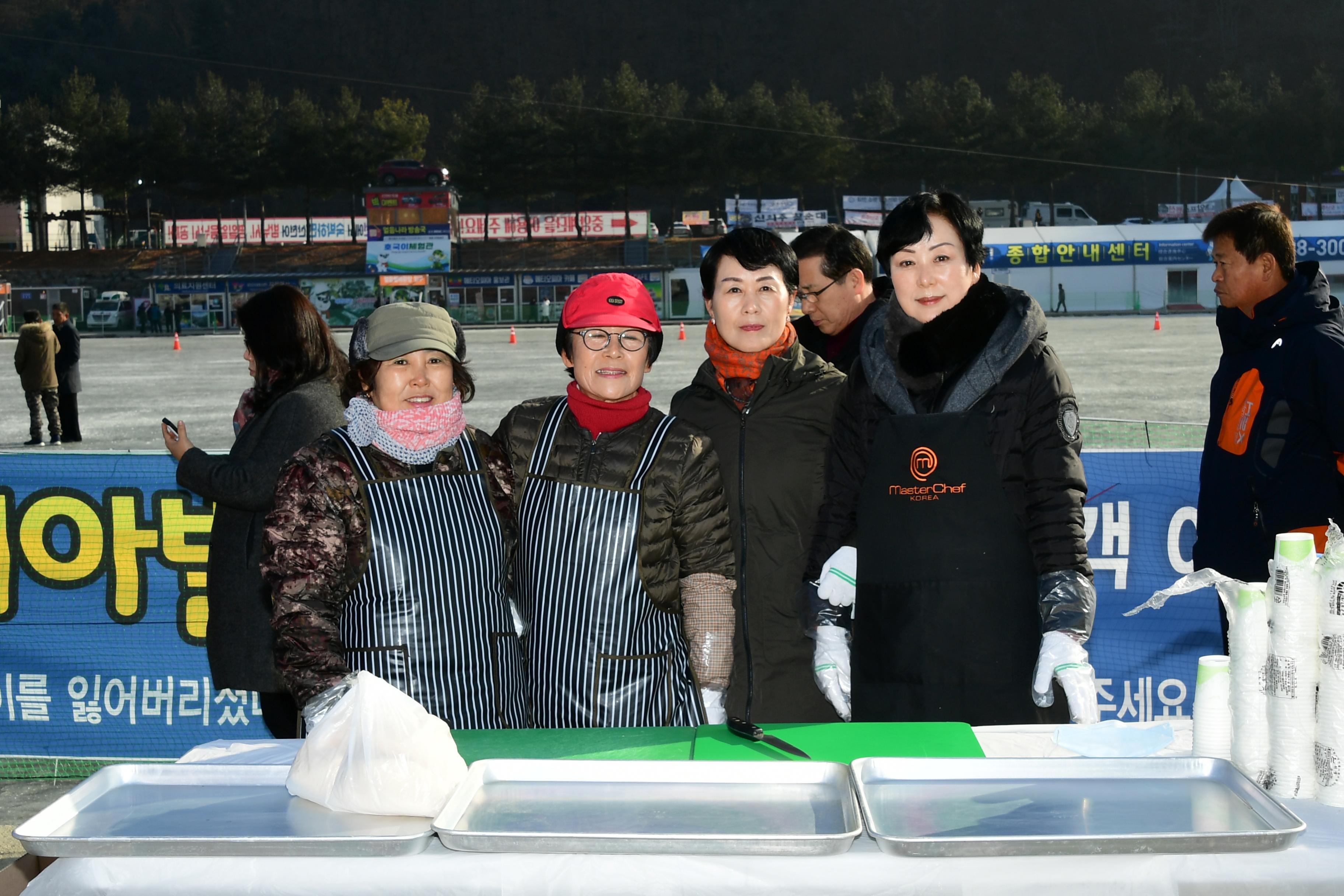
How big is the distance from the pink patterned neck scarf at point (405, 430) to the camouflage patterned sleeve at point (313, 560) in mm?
76

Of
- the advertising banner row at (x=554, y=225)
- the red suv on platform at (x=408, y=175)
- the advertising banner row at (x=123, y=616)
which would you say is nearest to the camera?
the advertising banner row at (x=123, y=616)

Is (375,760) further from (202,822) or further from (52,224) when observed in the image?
(52,224)

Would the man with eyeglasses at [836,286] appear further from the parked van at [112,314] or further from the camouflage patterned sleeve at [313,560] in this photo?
the parked van at [112,314]

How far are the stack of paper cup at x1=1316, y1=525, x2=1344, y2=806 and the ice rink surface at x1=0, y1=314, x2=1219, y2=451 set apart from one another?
4.62 m

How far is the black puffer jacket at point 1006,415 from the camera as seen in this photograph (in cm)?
255

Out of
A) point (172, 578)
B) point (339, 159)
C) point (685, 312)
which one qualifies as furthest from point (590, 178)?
point (172, 578)

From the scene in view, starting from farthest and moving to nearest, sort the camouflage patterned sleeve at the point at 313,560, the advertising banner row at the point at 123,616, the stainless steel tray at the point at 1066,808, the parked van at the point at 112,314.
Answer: the parked van at the point at 112,314 < the advertising banner row at the point at 123,616 < the camouflage patterned sleeve at the point at 313,560 < the stainless steel tray at the point at 1066,808

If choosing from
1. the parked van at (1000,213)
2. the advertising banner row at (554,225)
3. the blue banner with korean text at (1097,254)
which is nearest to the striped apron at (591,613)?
the blue banner with korean text at (1097,254)

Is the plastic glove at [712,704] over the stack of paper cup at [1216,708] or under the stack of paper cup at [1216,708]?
under

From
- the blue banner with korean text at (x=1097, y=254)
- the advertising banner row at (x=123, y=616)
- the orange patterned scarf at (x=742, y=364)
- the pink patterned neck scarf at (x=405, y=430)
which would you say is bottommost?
the advertising banner row at (x=123, y=616)

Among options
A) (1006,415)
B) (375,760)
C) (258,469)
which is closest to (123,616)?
(258,469)

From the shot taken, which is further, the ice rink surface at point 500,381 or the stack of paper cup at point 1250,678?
the ice rink surface at point 500,381

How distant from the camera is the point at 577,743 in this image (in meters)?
2.24

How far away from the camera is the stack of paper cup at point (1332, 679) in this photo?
188 centimetres
